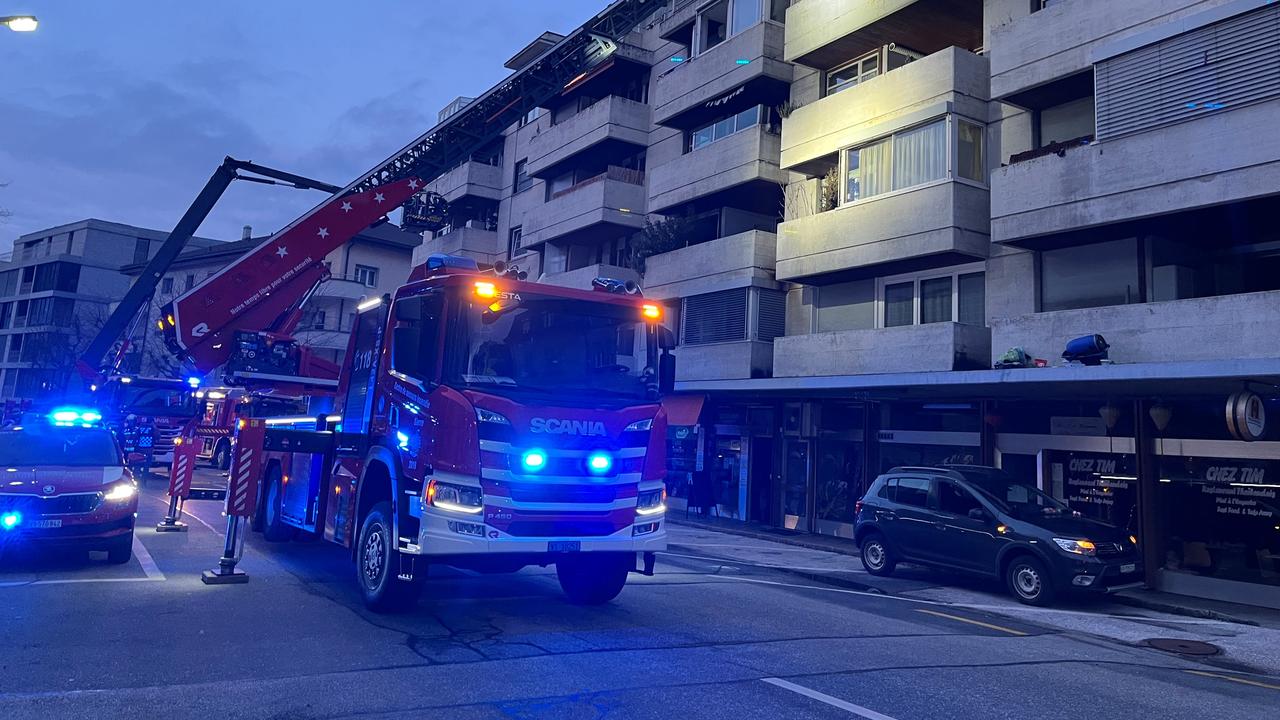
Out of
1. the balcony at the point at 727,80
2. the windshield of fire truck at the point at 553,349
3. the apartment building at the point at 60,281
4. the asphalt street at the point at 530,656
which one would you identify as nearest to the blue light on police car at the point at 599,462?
the windshield of fire truck at the point at 553,349

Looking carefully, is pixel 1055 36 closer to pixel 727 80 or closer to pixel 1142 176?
pixel 1142 176

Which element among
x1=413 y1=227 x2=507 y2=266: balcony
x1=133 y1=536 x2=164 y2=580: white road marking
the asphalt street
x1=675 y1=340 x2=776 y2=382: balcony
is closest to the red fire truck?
the asphalt street

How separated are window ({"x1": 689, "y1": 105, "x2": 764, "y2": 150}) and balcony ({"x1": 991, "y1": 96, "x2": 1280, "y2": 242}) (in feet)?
28.9

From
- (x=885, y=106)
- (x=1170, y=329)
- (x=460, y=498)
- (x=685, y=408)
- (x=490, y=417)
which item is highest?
(x=885, y=106)

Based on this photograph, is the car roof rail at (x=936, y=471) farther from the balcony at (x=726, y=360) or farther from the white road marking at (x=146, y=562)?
the white road marking at (x=146, y=562)

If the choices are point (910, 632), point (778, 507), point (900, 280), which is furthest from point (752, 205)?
point (910, 632)

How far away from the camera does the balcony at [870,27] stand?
18.3 meters

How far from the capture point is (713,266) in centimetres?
2288

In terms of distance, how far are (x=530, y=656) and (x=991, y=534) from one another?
26.6 feet

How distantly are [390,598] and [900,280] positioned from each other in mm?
14048

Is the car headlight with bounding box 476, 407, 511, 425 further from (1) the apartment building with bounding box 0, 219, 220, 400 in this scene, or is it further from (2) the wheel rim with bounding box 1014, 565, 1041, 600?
(1) the apartment building with bounding box 0, 219, 220, 400

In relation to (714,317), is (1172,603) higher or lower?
lower

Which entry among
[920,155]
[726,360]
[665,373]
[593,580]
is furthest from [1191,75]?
[726,360]

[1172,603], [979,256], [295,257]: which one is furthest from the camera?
[979,256]
